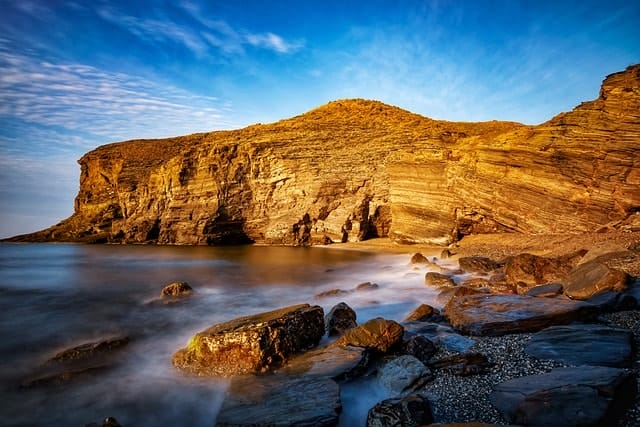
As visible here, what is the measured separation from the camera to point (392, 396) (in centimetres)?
481

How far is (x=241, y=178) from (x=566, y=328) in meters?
34.3

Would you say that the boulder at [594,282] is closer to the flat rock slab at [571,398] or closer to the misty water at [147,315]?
the misty water at [147,315]

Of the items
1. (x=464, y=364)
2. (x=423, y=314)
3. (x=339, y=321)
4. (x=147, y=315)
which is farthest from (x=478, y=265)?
(x=147, y=315)

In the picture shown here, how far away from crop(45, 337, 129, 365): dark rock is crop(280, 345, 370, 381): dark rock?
403cm

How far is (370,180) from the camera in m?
30.8

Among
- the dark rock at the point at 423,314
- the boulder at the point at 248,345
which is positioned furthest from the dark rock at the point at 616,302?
the boulder at the point at 248,345

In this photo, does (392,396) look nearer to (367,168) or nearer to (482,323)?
(482,323)

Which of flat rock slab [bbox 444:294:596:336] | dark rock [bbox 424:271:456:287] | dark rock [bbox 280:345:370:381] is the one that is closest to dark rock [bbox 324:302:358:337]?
dark rock [bbox 280:345:370:381]

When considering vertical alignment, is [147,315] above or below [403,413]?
below

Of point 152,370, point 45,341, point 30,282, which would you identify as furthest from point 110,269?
point 152,370

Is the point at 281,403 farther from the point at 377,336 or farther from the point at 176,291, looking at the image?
the point at 176,291

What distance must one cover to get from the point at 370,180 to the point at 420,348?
25.8 meters

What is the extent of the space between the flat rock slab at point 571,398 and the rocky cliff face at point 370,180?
15.4 meters

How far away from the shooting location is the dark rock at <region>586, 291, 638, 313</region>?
6.32 m
